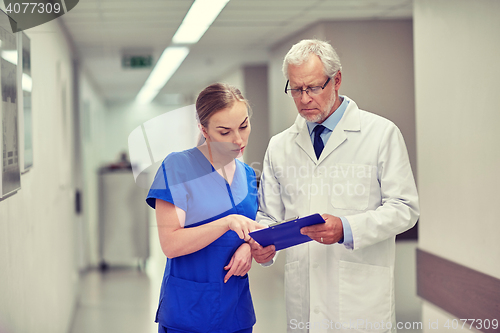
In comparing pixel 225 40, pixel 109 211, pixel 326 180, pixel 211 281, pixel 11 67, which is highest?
pixel 225 40

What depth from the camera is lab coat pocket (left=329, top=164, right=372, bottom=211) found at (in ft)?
5.62

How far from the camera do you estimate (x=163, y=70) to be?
2.38 m

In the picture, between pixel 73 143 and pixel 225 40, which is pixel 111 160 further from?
pixel 225 40

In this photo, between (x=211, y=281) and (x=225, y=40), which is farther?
(x=225, y=40)

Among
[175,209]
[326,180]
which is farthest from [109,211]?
[326,180]

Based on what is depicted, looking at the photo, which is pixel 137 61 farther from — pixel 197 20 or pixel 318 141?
pixel 318 141

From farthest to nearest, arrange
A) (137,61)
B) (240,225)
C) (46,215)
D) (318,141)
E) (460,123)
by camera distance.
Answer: (460,123)
(137,61)
(46,215)
(318,141)
(240,225)

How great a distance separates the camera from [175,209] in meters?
1.51

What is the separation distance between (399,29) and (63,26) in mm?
1780

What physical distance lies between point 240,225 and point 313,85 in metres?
0.62

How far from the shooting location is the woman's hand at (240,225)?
1493 mm

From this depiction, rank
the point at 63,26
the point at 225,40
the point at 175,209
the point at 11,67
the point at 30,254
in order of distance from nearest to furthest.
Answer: the point at 175,209 < the point at 11,67 < the point at 30,254 < the point at 63,26 < the point at 225,40

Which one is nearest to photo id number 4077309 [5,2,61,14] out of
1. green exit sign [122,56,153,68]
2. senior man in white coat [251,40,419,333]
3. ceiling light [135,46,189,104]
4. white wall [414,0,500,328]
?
green exit sign [122,56,153,68]

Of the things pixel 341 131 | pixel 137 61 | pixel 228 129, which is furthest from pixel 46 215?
pixel 341 131
